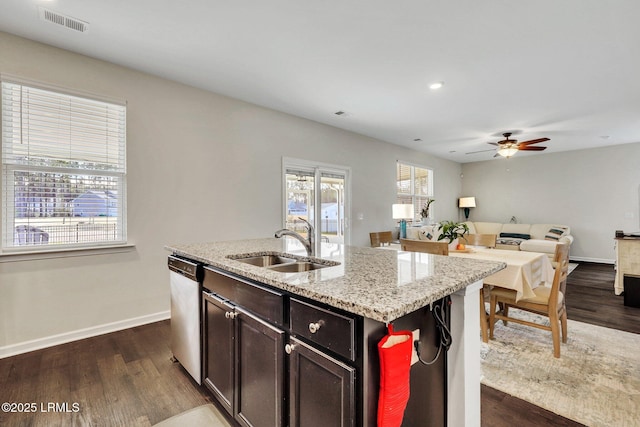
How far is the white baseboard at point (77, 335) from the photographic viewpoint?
2.54m

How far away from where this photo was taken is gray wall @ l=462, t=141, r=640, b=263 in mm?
6508

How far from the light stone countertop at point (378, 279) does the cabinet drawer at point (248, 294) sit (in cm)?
7

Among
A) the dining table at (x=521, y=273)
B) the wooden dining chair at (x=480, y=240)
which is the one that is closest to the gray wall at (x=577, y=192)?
the wooden dining chair at (x=480, y=240)

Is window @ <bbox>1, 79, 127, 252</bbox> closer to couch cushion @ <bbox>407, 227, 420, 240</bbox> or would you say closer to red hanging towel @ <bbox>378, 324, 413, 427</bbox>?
red hanging towel @ <bbox>378, 324, 413, 427</bbox>

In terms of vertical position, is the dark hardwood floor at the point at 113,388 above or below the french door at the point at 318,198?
below

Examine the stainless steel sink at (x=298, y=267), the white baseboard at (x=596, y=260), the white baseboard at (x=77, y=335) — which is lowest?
the white baseboard at (x=77, y=335)

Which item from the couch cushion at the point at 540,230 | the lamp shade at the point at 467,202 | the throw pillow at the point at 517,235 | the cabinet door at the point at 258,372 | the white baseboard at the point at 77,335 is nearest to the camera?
the cabinet door at the point at 258,372

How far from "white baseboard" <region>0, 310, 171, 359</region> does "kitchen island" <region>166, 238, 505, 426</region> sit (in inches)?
80.8

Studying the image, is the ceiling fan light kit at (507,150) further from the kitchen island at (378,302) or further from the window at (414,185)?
the kitchen island at (378,302)

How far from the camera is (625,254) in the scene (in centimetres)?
406

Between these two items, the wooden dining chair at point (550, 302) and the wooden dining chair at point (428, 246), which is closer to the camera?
the wooden dining chair at point (550, 302)

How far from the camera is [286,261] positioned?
6.73 ft

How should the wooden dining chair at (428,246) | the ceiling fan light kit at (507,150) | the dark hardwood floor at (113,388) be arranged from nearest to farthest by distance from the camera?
the dark hardwood floor at (113,388), the wooden dining chair at (428,246), the ceiling fan light kit at (507,150)

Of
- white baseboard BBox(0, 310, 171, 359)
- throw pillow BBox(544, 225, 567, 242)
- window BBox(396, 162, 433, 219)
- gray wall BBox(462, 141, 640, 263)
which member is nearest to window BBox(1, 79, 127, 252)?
white baseboard BBox(0, 310, 171, 359)
